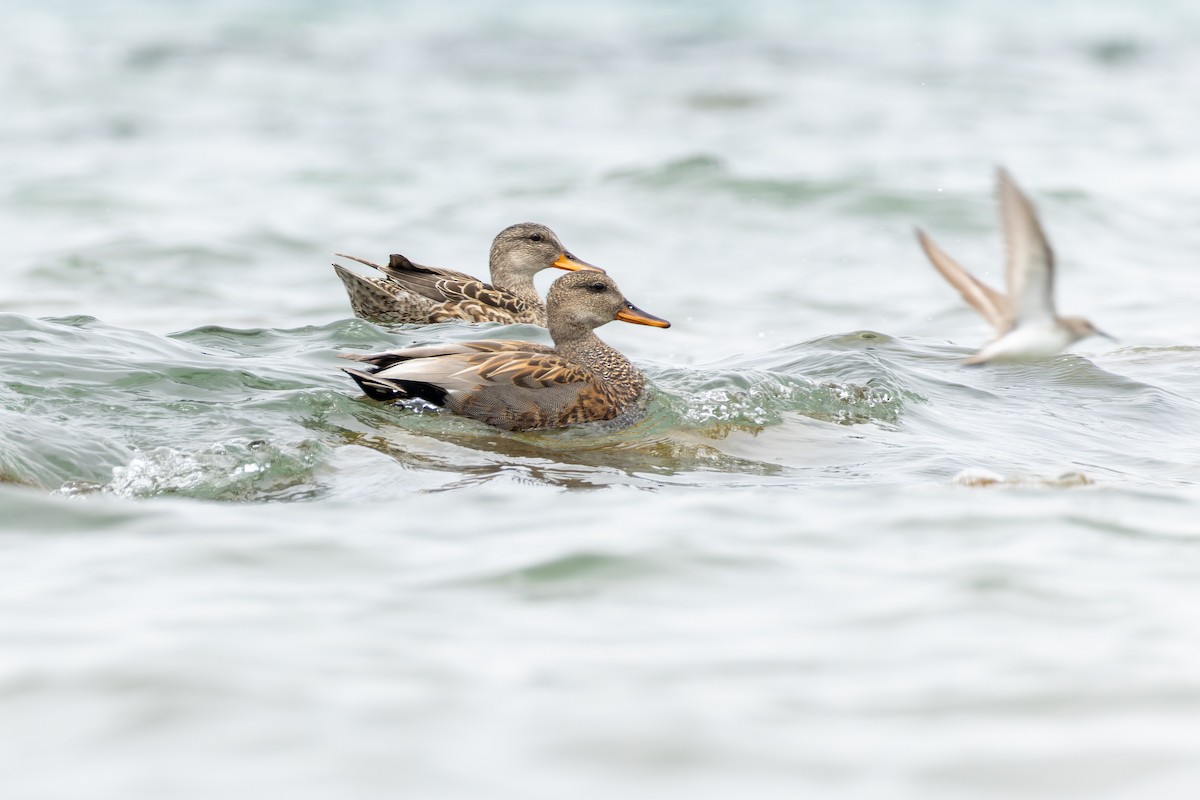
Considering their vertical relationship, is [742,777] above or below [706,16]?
below

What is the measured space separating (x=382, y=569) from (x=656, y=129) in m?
17.1

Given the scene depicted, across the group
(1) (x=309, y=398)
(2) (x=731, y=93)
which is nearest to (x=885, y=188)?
(2) (x=731, y=93)

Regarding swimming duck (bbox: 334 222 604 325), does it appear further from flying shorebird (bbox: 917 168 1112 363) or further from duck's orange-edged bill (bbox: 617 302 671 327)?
flying shorebird (bbox: 917 168 1112 363)

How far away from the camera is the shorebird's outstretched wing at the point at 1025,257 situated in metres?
5.24

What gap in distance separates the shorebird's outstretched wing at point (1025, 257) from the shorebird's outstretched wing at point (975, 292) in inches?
4.4

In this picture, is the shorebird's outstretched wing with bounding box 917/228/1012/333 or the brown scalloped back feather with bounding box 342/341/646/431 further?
the brown scalloped back feather with bounding box 342/341/646/431

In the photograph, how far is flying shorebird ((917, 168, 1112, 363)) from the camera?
5.27 meters

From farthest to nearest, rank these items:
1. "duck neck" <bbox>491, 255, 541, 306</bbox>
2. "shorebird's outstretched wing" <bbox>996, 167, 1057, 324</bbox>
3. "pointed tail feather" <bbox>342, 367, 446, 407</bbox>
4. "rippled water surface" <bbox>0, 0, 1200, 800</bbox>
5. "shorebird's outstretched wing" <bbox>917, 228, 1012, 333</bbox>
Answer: "duck neck" <bbox>491, 255, 541, 306</bbox>
"pointed tail feather" <bbox>342, 367, 446, 407</bbox>
"shorebird's outstretched wing" <bbox>917, 228, 1012, 333</bbox>
"shorebird's outstretched wing" <bbox>996, 167, 1057, 324</bbox>
"rippled water surface" <bbox>0, 0, 1200, 800</bbox>

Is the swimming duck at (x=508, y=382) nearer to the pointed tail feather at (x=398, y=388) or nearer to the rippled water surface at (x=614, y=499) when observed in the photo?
the pointed tail feather at (x=398, y=388)

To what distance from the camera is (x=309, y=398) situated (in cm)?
819

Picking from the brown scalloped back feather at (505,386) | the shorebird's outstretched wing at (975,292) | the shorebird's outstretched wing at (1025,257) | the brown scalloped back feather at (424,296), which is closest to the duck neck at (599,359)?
the brown scalloped back feather at (505,386)

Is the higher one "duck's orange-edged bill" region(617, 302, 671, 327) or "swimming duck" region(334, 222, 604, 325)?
"swimming duck" region(334, 222, 604, 325)

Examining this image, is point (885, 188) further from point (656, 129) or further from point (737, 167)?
point (656, 129)

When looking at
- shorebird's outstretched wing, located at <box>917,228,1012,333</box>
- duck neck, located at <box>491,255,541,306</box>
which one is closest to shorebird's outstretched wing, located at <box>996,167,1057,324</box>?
shorebird's outstretched wing, located at <box>917,228,1012,333</box>
